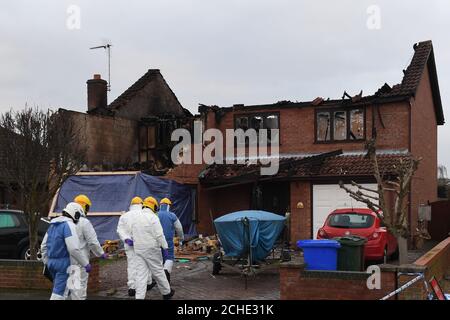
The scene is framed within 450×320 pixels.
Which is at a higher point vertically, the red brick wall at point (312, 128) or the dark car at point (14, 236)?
the red brick wall at point (312, 128)

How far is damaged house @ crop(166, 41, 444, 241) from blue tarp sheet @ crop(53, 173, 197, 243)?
1257 millimetres

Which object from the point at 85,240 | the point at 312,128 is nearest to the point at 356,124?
the point at 312,128

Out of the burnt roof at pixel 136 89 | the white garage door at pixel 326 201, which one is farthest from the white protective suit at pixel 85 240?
the burnt roof at pixel 136 89

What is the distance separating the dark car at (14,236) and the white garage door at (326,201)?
369 inches

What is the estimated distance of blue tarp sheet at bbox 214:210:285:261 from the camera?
12.4m

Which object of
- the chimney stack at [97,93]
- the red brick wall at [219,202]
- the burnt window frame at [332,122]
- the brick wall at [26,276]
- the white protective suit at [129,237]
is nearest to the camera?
the white protective suit at [129,237]

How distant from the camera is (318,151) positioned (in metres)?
21.1

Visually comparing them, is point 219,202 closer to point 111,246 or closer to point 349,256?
point 111,246

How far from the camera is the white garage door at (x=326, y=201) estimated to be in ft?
64.4

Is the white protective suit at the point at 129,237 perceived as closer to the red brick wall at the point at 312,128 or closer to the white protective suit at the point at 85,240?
the white protective suit at the point at 85,240
